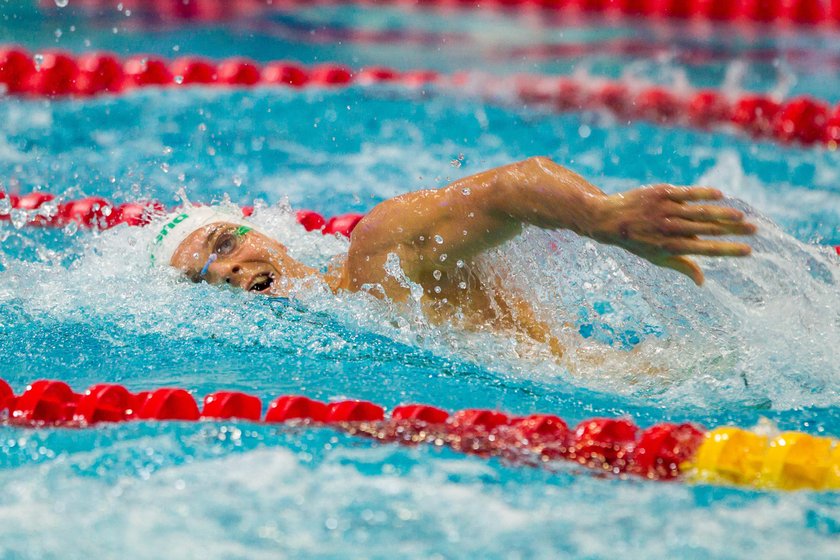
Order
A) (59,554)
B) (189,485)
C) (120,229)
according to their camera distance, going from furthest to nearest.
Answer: (120,229) → (189,485) → (59,554)

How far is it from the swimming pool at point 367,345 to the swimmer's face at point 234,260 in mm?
55

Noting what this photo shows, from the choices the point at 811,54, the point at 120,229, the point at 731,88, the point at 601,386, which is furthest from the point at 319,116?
the point at 811,54

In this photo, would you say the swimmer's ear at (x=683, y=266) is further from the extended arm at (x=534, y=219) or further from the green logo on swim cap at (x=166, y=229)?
the green logo on swim cap at (x=166, y=229)

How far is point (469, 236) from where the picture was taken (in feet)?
7.93

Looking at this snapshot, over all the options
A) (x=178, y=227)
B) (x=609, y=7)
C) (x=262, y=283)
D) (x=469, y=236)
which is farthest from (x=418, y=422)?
(x=609, y=7)

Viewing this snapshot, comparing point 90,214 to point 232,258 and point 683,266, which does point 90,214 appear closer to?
point 232,258

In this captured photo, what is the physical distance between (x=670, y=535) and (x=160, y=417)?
1.08 meters

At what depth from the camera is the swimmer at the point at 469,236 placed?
1951 mm

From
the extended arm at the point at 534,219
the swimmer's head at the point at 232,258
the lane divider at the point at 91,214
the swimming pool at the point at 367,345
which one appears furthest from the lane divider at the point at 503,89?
the extended arm at the point at 534,219

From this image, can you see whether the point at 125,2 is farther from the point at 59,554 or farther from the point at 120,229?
the point at 59,554

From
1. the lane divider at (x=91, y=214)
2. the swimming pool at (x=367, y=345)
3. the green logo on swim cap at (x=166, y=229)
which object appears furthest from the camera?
the lane divider at (x=91, y=214)

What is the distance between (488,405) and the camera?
2.44 m

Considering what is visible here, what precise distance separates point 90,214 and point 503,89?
2.17 meters

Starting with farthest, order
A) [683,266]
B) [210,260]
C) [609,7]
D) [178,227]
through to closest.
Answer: [609,7], [178,227], [210,260], [683,266]
